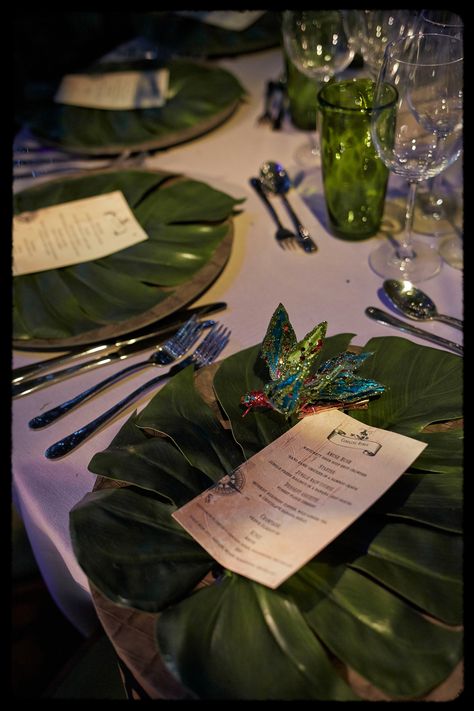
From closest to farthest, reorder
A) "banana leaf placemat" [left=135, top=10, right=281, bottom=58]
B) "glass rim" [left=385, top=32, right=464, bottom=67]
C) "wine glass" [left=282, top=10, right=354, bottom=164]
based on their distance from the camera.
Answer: "glass rim" [left=385, top=32, right=464, bottom=67] → "wine glass" [left=282, top=10, right=354, bottom=164] → "banana leaf placemat" [left=135, top=10, right=281, bottom=58]

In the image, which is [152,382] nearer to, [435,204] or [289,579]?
[289,579]

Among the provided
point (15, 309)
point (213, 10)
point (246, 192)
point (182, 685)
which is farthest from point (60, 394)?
point (213, 10)

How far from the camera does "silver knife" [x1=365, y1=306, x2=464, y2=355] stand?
0.85 m

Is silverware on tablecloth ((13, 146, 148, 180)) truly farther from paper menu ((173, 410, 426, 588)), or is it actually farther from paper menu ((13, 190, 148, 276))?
paper menu ((173, 410, 426, 588))

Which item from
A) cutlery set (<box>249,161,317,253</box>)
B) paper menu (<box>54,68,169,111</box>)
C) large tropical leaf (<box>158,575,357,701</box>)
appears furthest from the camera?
paper menu (<box>54,68,169,111</box>)

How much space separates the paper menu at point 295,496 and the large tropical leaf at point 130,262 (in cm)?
36

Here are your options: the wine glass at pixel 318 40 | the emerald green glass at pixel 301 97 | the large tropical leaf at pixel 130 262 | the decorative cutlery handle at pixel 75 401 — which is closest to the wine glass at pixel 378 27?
the wine glass at pixel 318 40

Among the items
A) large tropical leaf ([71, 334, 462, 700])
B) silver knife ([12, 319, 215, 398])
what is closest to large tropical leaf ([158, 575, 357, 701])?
large tropical leaf ([71, 334, 462, 700])

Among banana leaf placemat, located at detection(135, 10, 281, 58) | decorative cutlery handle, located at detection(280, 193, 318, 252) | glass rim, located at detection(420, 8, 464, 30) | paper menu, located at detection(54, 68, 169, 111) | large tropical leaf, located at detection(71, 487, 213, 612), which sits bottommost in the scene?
large tropical leaf, located at detection(71, 487, 213, 612)

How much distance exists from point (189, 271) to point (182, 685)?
0.62m

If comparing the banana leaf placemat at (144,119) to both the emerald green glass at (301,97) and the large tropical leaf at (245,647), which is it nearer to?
the emerald green glass at (301,97)

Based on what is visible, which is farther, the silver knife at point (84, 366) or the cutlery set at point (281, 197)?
the cutlery set at point (281, 197)

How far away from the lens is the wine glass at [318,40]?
1202 millimetres

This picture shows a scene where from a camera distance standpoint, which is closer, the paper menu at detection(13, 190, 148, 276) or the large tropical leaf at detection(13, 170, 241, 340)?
the large tropical leaf at detection(13, 170, 241, 340)
